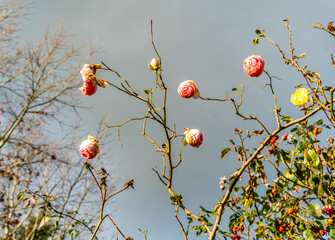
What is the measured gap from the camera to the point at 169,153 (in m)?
1.13

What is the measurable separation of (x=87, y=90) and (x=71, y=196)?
723cm

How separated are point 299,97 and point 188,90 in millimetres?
568

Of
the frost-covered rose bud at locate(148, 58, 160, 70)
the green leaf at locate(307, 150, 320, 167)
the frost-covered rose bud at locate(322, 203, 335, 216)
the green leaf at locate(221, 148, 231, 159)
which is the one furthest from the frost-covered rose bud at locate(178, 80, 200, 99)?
the frost-covered rose bud at locate(322, 203, 335, 216)

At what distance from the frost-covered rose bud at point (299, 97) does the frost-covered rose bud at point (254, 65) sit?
0.76 feet

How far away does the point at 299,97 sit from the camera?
1.22 metres

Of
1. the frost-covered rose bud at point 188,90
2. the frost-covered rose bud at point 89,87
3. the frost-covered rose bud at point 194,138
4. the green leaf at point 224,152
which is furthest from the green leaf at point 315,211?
the frost-covered rose bud at point 89,87

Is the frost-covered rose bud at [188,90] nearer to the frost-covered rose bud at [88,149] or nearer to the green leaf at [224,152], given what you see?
the green leaf at [224,152]

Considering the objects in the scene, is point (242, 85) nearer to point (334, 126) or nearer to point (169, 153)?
point (169, 153)

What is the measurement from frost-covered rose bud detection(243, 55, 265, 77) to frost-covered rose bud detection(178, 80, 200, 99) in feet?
0.90

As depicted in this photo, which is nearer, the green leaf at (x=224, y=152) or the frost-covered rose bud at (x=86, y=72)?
the frost-covered rose bud at (x=86, y=72)

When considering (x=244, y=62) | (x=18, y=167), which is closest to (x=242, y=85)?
(x=244, y=62)

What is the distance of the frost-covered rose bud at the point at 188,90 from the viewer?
3.96 ft

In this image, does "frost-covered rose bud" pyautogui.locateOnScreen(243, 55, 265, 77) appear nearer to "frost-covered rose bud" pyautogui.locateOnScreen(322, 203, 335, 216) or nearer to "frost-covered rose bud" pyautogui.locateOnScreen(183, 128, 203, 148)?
"frost-covered rose bud" pyautogui.locateOnScreen(183, 128, 203, 148)

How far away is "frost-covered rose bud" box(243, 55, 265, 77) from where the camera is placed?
1.18 metres
